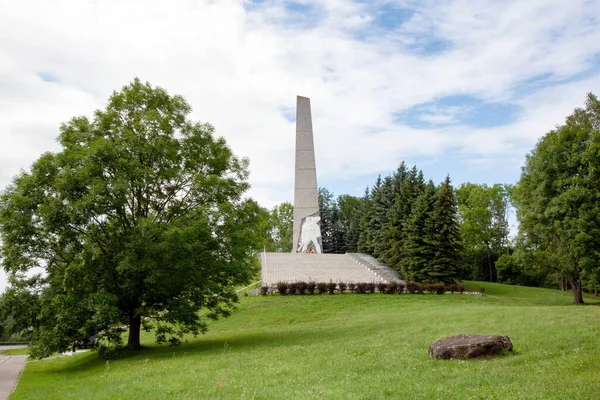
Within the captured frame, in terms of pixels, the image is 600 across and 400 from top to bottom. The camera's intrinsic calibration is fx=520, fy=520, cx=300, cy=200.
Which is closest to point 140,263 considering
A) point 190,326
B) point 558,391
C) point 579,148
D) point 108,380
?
point 190,326

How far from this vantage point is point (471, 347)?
1041 cm

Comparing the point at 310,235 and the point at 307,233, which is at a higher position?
the point at 307,233

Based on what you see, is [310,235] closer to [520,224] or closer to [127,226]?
[520,224]

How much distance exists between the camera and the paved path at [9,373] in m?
15.3

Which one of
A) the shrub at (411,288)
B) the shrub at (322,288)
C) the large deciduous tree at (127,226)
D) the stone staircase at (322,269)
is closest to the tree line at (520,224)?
the stone staircase at (322,269)

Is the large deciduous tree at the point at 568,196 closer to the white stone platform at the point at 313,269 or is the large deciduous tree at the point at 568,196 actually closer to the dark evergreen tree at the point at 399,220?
the dark evergreen tree at the point at 399,220

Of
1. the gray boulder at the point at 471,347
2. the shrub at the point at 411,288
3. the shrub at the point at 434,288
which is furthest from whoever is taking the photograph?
the shrub at the point at 434,288

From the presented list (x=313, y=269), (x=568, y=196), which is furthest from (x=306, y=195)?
(x=568, y=196)

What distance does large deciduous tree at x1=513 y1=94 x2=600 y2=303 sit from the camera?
93.0 feet

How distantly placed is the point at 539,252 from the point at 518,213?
2894mm

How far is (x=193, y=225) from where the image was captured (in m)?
17.7

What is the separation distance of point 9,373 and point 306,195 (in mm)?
32836

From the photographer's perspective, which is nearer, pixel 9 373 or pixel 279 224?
pixel 9 373

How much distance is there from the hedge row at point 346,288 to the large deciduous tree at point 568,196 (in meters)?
7.29
